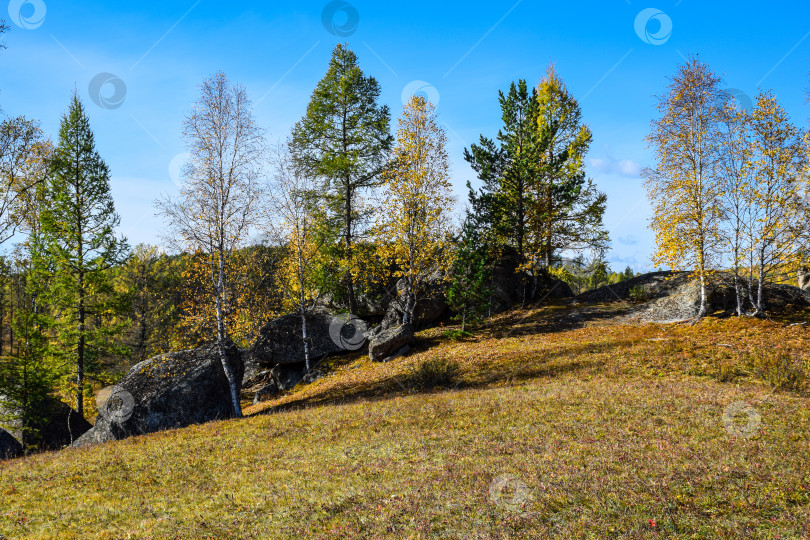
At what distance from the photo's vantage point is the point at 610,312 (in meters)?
25.4

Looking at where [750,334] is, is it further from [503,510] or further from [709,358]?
[503,510]

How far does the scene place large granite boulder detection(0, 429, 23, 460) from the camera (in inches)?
663

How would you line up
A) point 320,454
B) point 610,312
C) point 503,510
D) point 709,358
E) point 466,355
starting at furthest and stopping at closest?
point 610,312
point 466,355
point 709,358
point 320,454
point 503,510

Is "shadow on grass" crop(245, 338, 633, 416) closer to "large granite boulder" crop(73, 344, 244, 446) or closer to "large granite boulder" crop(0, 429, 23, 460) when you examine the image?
"large granite boulder" crop(73, 344, 244, 446)

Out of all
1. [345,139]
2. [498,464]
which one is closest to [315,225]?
[345,139]

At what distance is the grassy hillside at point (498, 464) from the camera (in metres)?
6.27

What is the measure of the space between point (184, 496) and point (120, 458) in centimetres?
508

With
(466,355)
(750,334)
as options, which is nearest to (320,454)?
(466,355)

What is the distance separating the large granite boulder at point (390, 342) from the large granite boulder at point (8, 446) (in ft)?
50.9

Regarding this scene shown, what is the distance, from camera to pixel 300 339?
27.9 meters

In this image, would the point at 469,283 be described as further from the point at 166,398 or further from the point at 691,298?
the point at 166,398

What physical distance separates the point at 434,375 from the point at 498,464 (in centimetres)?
992

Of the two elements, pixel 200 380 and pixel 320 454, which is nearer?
pixel 320 454

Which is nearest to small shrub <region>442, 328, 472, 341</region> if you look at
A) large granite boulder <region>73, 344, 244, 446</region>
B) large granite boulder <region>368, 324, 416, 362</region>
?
large granite boulder <region>368, 324, 416, 362</region>
